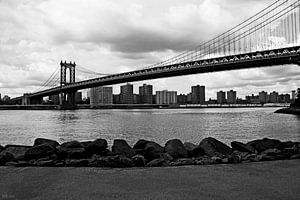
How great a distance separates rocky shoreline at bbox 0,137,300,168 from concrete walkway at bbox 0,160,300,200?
1.58 feet

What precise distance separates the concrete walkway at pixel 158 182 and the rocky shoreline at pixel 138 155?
48 centimetres

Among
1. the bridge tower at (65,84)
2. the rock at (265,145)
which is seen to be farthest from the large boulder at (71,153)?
the bridge tower at (65,84)

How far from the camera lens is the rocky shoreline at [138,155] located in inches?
194

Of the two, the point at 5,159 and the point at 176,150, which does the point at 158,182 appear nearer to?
the point at 176,150

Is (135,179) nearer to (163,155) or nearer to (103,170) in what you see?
(103,170)

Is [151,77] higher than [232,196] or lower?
higher

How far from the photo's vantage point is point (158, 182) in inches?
144

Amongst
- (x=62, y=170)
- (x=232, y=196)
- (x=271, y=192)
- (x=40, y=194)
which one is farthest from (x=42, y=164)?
(x=271, y=192)

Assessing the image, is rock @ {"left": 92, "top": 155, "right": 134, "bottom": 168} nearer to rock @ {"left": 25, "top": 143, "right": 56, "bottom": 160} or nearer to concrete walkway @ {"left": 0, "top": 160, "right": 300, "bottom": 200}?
concrete walkway @ {"left": 0, "top": 160, "right": 300, "bottom": 200}

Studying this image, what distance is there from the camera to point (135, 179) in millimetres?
3803

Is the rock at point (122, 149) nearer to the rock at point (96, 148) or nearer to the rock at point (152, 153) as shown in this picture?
the rock at point (96, 148)

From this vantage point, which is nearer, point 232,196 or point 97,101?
point 232,196

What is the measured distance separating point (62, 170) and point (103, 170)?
57cm

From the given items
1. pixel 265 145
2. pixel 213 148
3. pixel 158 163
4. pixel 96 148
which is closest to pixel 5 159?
pixel 96 148
